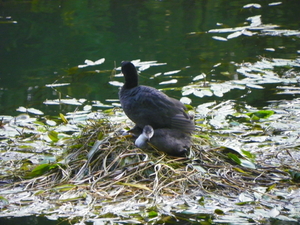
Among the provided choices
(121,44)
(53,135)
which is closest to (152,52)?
(121,44)

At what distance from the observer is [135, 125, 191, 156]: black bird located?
3840 mm

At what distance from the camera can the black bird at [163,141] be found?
3.84 meters

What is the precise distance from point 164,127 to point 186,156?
309mm

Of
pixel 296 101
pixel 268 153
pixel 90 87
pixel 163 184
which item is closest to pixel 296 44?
pixel 296 101

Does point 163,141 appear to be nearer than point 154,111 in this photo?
Yes

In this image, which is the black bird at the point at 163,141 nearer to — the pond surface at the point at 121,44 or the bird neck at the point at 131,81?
the bird neck at the point at 131,81

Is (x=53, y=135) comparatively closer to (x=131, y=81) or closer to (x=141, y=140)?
(x=131, y=81)

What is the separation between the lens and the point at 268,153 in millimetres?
4188

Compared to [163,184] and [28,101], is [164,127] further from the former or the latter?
[28,101]

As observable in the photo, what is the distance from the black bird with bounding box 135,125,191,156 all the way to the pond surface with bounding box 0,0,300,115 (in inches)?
73.9

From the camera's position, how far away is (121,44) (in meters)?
8.38

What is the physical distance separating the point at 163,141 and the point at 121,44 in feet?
15.7

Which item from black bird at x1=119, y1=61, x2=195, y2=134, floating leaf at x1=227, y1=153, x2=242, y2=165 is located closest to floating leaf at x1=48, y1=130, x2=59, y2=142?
black bird at x1=119, y1=61, x2=195, y2=134

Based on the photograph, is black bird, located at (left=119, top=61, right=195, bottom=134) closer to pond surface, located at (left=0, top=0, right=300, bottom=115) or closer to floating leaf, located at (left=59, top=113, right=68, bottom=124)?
floating leaf, located at (left=59, top=113, right=68, bottom=124)
